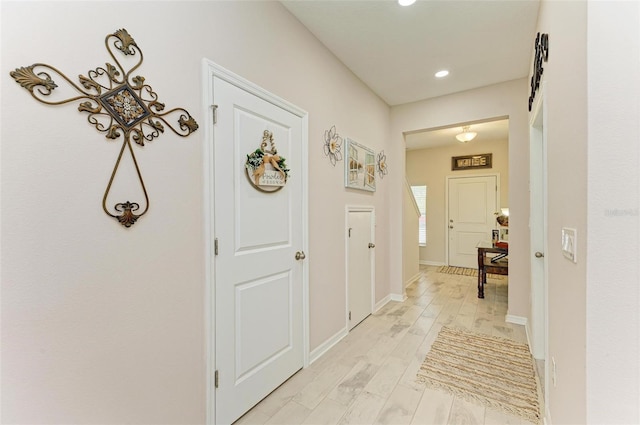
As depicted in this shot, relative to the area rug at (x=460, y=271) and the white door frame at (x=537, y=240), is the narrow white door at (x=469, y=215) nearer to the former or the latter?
the area rug at (x=460, y=271)

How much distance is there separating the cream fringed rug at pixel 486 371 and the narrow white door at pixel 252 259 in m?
1.12

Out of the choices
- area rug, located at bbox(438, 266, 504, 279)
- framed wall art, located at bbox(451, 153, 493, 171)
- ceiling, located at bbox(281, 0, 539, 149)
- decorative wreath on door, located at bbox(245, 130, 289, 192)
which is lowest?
area rug, located at bbox(438, 266, 504, 279)

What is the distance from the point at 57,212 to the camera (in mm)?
984

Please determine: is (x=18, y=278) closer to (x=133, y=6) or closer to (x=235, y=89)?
(x=133, y=6)

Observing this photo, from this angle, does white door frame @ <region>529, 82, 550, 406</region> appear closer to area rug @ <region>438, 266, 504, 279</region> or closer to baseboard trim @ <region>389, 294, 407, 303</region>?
baseboard trim @ <region>389, 294, 407, 303</region>

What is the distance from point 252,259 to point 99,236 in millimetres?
827

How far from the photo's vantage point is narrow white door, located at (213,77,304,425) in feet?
5.14

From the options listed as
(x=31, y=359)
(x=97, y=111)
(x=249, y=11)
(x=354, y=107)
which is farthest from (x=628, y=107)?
(x=354, y=107)

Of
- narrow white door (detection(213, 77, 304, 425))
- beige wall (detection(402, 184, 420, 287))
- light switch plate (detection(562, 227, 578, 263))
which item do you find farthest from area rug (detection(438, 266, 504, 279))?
light switch plate (detection(562, 227, 578, 263))

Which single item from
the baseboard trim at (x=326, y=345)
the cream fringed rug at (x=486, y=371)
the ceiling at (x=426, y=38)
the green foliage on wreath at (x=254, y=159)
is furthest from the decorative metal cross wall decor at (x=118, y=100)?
the cream fringed rug at (x=486, y=371)

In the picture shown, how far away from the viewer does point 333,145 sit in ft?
8.69

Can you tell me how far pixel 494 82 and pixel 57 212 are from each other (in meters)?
4.01

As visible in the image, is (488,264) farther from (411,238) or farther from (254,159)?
(254,159)

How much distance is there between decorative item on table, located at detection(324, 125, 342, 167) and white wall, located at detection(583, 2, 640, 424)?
6.08ft
